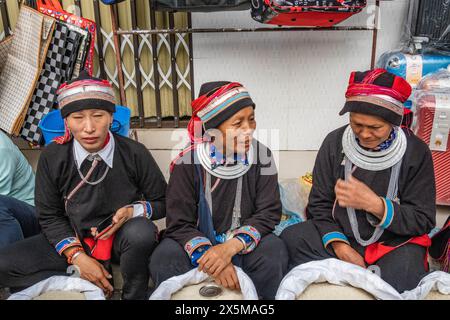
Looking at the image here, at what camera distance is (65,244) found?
1894 mm

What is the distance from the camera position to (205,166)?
1.88 m

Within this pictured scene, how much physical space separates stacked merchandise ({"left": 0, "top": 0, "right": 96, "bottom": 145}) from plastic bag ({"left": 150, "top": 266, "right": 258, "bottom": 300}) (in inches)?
80.2

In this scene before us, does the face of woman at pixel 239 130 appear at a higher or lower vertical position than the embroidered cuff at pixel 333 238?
higher

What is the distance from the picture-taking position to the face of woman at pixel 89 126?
1869 millimetres

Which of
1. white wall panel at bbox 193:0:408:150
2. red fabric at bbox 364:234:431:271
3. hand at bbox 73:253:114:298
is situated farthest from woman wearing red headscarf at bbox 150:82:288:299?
white wall panel at bbox 193:0:408:150

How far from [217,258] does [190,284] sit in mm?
163

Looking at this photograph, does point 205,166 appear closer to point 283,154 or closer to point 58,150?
point 58,150

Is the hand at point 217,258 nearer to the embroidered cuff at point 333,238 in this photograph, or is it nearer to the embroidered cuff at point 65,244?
the embroidered cuff at point 333,238

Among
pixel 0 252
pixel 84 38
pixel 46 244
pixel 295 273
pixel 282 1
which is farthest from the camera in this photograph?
pixel 84 38

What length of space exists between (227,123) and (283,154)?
1958 millimetres

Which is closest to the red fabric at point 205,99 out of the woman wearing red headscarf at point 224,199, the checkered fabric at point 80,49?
the woman wearing red headscarf at point 224,199

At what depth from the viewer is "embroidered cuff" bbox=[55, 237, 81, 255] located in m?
1.89

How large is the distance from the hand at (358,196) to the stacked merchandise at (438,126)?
1180mm

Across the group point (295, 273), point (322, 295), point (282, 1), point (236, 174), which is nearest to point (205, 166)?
point (236, 174)
